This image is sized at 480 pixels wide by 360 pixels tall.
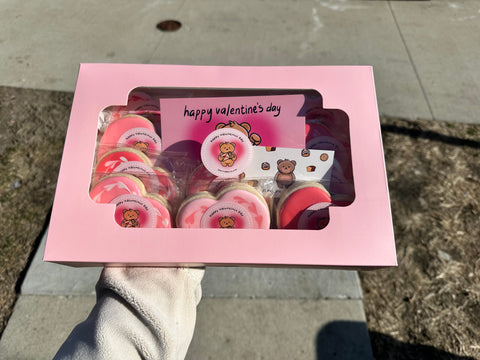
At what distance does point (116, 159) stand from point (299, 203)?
0.63 meters

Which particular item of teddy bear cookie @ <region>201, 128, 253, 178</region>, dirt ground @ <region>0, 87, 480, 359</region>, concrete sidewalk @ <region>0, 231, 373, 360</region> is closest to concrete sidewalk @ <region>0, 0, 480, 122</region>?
dirt ground @ <region>0, 87, 480, 359</region>

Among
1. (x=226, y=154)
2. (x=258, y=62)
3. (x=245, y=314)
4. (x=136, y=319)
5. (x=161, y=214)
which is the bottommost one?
(x=245, y=314)

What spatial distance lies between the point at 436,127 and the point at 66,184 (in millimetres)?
→ 3023

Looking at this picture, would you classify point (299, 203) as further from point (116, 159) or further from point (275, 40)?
point (275, 40)

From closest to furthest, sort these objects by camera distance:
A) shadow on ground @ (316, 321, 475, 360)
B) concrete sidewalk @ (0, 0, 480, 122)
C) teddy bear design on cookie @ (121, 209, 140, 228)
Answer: teddy bear design on cookie @ (121, 209, 140, 228) < shadow on ground @ (316, 321, 475, 360) < concrete sidewalk @ (0, 0, 480, 122)

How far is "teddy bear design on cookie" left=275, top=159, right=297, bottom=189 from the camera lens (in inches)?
48.8

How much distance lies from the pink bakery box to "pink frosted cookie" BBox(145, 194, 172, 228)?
11cm

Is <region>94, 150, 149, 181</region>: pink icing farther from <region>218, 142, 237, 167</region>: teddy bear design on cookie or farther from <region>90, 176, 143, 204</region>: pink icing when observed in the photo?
<region>218, 142, 237, 167</region>: teddy bear design on cookie

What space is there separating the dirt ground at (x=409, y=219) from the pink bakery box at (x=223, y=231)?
1392 millimetres

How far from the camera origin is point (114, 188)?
1.16 meters

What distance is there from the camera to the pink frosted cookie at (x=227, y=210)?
113 cm

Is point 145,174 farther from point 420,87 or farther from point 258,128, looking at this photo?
point 420,87

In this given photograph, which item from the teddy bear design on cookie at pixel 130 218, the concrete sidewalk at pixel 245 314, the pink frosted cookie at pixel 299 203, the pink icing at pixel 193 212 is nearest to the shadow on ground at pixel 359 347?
the concrete sidewalk at pixel 245 314

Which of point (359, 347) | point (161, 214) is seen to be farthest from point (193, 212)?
point (359, 347)
